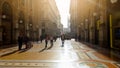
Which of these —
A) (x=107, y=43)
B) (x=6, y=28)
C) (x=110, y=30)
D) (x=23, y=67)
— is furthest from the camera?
(x=6, y=28)

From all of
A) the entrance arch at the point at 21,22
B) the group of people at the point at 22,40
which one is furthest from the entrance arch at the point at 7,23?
the entrance arch at the point at 21,22

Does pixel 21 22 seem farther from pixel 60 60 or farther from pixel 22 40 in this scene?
pixel 60 60

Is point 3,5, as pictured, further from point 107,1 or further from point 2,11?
point 107,1

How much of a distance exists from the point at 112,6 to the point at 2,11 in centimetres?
1534

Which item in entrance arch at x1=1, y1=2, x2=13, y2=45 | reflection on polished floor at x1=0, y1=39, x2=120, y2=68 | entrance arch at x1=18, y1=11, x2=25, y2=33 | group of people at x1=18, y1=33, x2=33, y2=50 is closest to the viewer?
reflection on polished floor at x1=0, y1=39, x2=120, y2=68

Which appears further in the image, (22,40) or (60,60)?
(22,40)

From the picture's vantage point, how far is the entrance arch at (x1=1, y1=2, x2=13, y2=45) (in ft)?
112

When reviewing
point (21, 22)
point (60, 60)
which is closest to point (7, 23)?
point (21, 22)

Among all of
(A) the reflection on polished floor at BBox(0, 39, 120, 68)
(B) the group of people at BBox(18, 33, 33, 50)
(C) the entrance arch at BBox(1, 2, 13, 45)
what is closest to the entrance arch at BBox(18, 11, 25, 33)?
(C) the entrance arch at BBox(1, 2, 13, 45)

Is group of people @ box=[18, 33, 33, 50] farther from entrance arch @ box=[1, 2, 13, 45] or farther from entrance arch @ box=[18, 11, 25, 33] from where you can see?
entrance arch @ box=[18, 11, 25, 33]

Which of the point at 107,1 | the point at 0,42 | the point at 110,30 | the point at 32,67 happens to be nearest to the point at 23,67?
the point at 32,67

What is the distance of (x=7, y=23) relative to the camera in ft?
119

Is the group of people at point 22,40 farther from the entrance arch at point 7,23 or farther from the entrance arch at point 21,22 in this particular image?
the entrance arch at point 21,22

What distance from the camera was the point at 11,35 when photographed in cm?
3731
